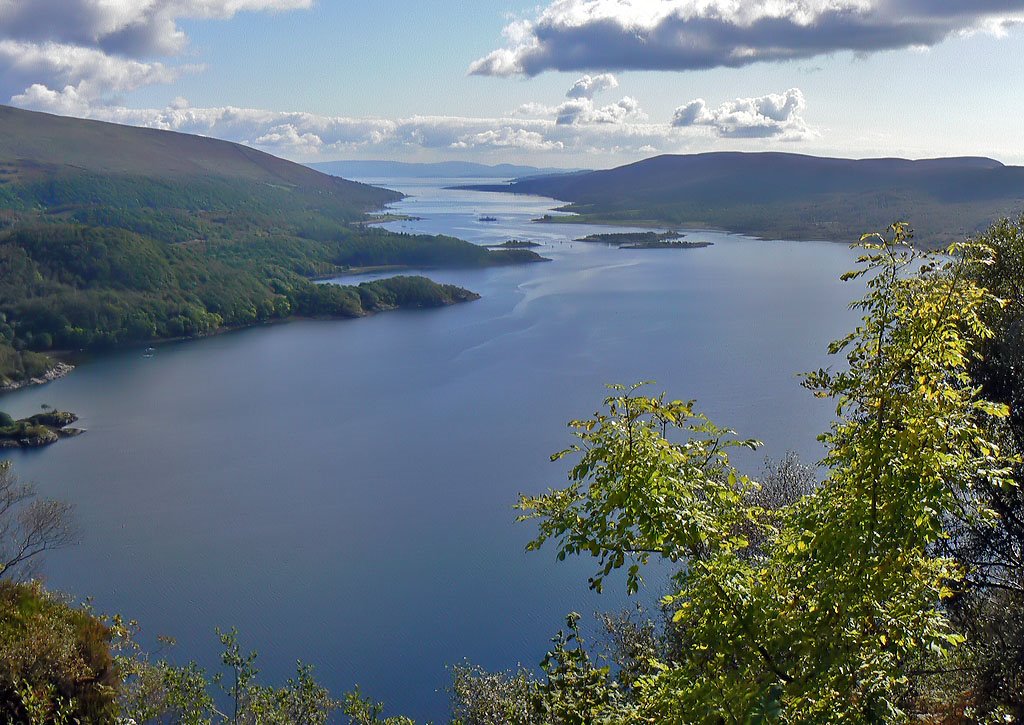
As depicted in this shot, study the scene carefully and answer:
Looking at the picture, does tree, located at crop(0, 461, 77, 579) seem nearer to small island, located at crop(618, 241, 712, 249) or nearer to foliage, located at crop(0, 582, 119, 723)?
foliage, located at crop(0, 582, 119, 723)

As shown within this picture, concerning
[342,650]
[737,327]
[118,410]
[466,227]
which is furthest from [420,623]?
[466,227]

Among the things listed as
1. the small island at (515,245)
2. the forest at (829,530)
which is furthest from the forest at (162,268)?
the forest at (829,530)

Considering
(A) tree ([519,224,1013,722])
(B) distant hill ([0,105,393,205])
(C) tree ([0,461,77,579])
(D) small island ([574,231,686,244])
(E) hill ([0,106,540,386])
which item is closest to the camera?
(A) tree ([519,224,1013,722])

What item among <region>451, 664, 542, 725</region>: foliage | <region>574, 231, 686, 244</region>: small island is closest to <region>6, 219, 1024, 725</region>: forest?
<region>451, 664, 542, 725</region>: foliage

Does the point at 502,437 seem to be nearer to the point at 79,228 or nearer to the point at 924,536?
the point at 924,536

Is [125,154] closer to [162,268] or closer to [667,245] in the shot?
[162,268]

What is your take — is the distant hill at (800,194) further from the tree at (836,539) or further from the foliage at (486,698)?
the tree at (836,539)
